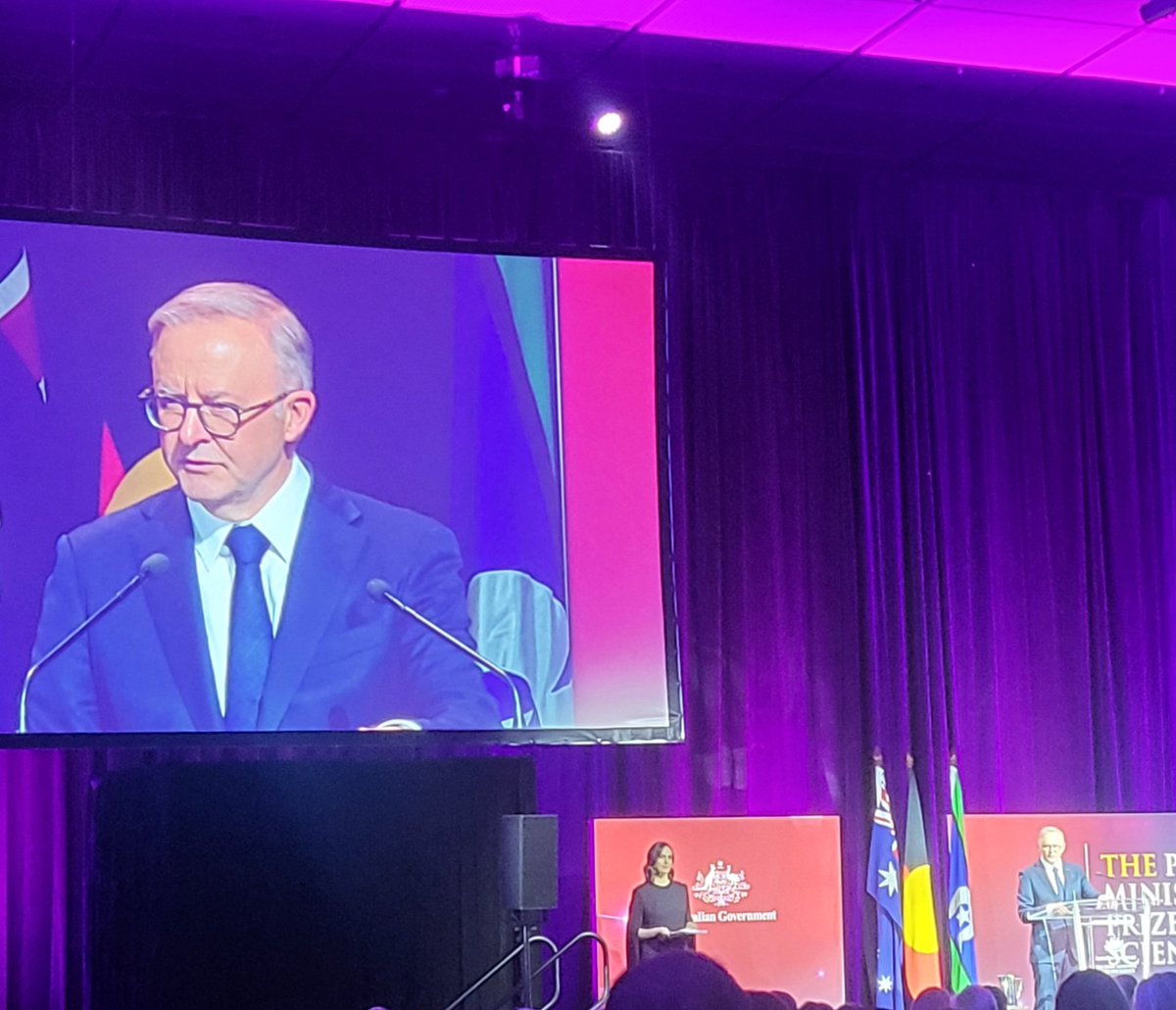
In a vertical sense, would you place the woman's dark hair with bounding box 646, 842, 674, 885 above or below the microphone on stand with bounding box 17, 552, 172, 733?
below

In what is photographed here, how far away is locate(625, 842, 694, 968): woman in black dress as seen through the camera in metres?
5.98

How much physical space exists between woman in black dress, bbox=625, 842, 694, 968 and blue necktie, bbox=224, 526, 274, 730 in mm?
1511

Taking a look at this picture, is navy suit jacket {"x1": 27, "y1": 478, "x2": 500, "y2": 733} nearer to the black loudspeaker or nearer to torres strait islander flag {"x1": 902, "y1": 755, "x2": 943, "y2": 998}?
the black loudspeaker

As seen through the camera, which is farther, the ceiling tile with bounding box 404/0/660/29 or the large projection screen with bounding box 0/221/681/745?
the ceiling tile with bounding box 404/0/660/29

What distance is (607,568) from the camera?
5906mm

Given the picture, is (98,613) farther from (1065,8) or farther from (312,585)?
(1065,8)

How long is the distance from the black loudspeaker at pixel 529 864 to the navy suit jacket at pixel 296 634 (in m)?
1.16

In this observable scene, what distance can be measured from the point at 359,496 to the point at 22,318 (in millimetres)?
1172

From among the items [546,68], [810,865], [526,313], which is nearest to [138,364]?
[526,313]

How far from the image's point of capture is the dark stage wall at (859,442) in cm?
669

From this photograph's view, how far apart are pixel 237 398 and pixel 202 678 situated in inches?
34.9

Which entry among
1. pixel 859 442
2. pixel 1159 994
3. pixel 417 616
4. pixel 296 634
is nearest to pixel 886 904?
pixel 859 442

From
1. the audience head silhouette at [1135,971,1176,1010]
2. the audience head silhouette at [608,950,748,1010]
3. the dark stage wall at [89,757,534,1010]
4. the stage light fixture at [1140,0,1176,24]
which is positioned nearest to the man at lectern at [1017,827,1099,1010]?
the dark stage wall at [89,757,534,1010]

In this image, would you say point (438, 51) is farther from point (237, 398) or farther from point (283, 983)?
point (283, 983)
